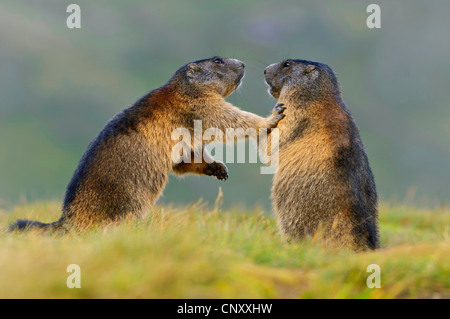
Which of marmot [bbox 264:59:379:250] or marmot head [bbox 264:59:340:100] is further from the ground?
marmot head [bbox 264:59:340:100]

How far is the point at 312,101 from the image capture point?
33.3 ft

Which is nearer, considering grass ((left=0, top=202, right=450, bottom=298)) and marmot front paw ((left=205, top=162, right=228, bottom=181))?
grass ((left=0, top=202, right=450, bottom=298))

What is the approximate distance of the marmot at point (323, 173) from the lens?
8742 millimetres

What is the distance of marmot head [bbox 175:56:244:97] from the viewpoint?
1093cm

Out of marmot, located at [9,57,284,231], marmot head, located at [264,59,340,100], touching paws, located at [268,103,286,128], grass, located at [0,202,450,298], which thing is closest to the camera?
grass, located at [0,202,450,298]

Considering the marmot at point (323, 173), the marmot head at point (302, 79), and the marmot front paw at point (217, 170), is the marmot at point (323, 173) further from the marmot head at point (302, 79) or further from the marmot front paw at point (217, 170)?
the marmot front paw at point (217, 170)

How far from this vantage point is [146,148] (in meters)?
9.78

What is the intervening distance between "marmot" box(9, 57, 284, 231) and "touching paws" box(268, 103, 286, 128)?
0.07 feet

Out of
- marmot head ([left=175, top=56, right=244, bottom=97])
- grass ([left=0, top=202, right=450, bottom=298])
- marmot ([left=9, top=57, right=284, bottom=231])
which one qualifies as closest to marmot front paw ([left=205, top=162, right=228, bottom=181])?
marmot ([left=9, top=57, right=284, bottom=231])

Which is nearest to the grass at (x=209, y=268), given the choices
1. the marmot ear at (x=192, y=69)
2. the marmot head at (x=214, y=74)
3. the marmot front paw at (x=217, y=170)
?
the marmot front paw at (x=217, y=170)

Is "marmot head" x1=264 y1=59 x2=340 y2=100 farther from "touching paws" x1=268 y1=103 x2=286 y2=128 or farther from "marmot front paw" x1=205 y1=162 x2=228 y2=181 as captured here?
"marmot front paw" x1=205 y1=162 x2=228 y2=181
